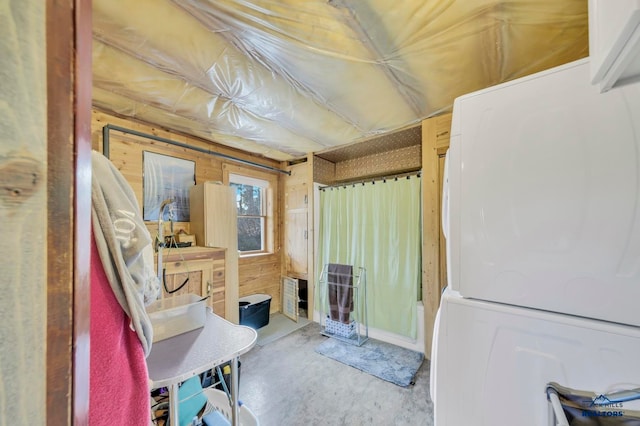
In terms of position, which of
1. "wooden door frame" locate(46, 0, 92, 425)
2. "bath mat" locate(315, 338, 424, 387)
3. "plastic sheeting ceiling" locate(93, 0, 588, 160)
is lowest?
"bath mat" locate(315, 338, 424, 387)

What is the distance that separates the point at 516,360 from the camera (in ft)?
2.58

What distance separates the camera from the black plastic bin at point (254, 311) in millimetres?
2744

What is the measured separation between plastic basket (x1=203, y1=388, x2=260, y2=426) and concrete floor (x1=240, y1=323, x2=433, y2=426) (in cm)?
16

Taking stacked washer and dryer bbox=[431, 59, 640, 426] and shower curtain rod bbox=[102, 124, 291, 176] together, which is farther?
shower curtain rod bbox=[102, 124, 291, 176]

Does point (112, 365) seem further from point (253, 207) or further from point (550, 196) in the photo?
point (253, 207)

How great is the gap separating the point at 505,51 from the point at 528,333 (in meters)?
1.54

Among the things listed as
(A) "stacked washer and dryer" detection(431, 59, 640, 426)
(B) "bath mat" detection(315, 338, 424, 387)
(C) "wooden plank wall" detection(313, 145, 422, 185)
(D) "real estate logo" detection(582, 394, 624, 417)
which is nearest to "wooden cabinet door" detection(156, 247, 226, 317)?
(B) "bath mat" detection(315, 338, 424, 387)

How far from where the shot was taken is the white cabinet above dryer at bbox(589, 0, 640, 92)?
362 millimetres

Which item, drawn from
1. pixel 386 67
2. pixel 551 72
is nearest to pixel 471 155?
pixel 551 72

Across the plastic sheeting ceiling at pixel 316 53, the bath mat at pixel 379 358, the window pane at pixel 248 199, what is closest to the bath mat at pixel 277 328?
the bath mat at pixel 379 358

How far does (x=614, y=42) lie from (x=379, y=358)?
2.61m

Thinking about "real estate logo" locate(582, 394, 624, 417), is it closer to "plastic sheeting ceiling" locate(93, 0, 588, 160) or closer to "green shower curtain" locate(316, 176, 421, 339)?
"plastic sheeting ceiling" locate(93, 0, 588, 160)

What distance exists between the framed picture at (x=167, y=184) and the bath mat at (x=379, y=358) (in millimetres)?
2104

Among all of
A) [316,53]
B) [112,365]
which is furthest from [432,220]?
[112,365]
